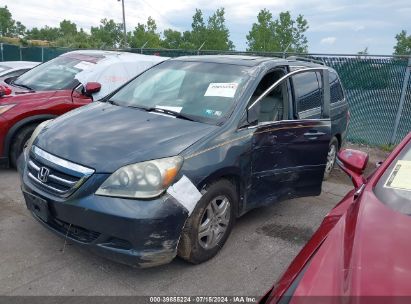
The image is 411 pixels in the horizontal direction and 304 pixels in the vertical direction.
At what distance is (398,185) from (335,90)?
3.81 metres

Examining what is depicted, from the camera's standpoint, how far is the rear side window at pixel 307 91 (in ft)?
14.3

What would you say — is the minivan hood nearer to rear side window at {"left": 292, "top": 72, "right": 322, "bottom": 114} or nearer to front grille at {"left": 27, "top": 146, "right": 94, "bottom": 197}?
front grille at {"left": 27, "top": 146, "right": 94, "bottom": 197}

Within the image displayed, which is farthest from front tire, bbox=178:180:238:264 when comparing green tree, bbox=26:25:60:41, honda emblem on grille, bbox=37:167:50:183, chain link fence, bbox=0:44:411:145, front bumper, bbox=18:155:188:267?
green tree, bbox=26:25:60:41

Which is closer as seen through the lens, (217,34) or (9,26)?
(217,34)

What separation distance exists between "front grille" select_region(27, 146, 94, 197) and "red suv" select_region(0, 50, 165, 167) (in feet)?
7.28

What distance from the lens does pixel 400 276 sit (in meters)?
1.59

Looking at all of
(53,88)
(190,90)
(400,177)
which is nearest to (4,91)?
(53,88)

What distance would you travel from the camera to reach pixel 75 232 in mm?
3082

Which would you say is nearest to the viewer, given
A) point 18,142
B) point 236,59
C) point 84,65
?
point 236,59

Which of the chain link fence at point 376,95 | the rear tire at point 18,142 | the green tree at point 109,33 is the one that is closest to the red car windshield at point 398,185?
the rear tire at point 18,142

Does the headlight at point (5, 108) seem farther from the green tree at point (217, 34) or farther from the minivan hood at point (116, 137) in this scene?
the green tree at point (217, 34)

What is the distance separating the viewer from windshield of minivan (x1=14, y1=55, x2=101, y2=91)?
20.3 feet

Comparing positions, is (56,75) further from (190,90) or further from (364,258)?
(364,258)

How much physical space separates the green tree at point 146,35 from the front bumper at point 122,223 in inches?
A: 1772
